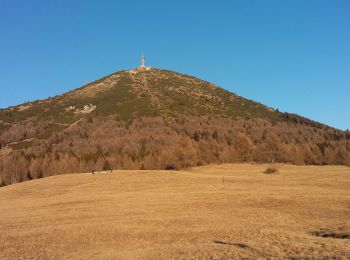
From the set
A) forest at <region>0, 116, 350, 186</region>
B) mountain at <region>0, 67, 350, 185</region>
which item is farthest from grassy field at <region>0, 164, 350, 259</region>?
mountain at <region>0, 67, 350, 185</region>

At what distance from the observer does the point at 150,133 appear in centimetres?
9362

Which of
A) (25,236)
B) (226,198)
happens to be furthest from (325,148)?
(25,236)

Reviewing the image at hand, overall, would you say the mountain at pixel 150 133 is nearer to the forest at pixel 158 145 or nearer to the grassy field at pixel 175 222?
the forest at pixel 158 145

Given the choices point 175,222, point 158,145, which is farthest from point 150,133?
point 175,222

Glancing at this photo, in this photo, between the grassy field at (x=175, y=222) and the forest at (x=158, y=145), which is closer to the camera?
the grassy field at (x=175, y=222)

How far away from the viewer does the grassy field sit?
20109 mm

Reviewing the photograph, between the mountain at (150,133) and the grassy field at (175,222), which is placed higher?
the mountain at (150,133)

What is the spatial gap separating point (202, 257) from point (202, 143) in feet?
225

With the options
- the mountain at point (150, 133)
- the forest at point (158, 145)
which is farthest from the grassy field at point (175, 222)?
the mountain at point (150, 133)

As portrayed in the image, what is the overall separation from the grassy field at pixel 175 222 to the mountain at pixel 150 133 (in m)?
27.1

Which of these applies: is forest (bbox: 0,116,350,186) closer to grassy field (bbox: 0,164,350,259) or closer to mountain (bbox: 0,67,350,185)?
mountain (bbox: 0,67,350,185)

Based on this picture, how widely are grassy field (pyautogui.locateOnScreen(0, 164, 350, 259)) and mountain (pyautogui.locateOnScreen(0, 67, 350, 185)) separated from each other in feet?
88.9

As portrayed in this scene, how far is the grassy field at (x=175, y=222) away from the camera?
20109 mm

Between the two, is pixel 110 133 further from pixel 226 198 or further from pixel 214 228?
pixel 214 228
